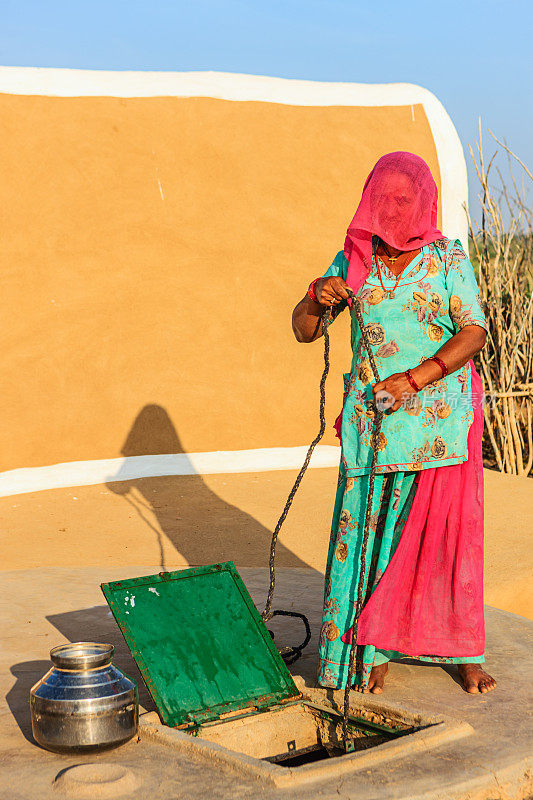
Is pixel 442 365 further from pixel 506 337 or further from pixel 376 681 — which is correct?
pixel 506 337

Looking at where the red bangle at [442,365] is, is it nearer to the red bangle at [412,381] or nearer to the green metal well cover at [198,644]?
the red bangle at [412,381]

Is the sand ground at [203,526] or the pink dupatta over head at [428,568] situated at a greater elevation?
the pink dupatta over head at [428,568]

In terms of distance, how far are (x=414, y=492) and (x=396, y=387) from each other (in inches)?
15.3

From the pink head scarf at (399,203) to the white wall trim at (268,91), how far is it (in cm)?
521

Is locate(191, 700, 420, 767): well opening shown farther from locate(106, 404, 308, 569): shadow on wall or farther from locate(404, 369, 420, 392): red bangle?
locate(106, 404, 308, 569): shadow on wall

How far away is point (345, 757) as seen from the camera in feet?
8.50

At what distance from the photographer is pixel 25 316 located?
7441 millimetres

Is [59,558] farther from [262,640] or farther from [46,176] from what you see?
[46,176]

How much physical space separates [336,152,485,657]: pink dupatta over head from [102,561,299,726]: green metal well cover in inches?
13.1

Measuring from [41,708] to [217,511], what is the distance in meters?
4.26

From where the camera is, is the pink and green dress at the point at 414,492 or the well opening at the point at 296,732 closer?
the well opening at the point at 296,732

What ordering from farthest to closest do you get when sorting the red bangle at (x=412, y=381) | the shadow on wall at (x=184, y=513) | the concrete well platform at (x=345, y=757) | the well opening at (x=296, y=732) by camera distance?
the shadow on wall at (x=184, y=513)
the red bangle at (x=412, y=381)
the well opening at (x=296, y=732)
the concrete well platform at (x=345, y=757)

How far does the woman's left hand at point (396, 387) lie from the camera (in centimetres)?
303

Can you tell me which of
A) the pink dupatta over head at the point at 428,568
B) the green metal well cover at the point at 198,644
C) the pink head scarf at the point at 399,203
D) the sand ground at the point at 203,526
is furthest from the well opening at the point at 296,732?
the sand ground at the point at 203,526
